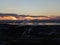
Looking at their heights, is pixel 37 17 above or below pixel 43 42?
above

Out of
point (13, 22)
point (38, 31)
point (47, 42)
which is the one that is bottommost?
point (47, 42)

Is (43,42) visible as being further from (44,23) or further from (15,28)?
(15,28)

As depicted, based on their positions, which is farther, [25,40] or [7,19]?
[25,40]

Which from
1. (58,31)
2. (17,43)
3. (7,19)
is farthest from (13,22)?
(58,31)

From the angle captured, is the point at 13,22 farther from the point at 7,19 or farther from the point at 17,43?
the point at 17,43

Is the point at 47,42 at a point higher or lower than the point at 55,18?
lower

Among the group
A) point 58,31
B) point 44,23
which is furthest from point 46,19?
point 58,31
